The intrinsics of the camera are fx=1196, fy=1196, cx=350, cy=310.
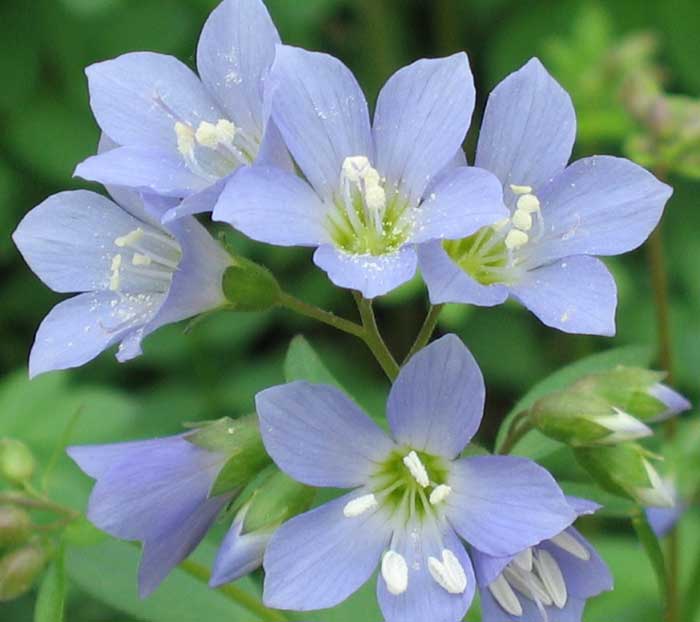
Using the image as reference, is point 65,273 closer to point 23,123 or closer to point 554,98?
point 554,98

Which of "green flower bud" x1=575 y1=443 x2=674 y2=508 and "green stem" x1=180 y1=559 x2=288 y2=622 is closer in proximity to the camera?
"green flower bud" x1=575 y1=443 x2=674 y2=508

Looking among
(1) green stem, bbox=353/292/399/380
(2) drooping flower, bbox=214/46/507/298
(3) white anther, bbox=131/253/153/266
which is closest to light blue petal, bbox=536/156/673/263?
(2) drooping flower, bbox=214/46/507/298

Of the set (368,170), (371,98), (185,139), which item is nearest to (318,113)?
(368,170)

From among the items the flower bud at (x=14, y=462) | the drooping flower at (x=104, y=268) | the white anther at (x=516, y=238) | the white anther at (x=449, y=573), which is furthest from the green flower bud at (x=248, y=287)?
the flower bud at (x=14, y=462)

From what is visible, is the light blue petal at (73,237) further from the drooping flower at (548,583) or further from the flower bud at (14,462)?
the drooping flower at (548,583)

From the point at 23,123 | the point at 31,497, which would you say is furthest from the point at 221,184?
the point at 23,123

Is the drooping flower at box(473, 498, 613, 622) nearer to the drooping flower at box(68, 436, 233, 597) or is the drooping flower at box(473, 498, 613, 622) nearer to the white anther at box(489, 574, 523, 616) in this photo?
the white anther at box(489, 574, 523, 616)

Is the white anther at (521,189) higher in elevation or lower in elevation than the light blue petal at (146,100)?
lower

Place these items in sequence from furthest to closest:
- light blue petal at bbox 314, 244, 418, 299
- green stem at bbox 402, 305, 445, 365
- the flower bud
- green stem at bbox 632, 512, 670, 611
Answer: the flower bud < green stem at bbox 632, 512, 670, 611 < green stem at bbox 402, 305, 445, 365 < light blue petal at bbox 314, 244, 418, 299
